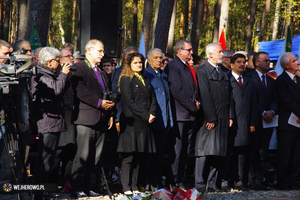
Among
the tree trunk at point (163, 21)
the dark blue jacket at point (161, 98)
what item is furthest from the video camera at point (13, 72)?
the tree trunk at point (163, 21)

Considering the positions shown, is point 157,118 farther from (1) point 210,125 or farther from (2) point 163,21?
(2) point 163,21

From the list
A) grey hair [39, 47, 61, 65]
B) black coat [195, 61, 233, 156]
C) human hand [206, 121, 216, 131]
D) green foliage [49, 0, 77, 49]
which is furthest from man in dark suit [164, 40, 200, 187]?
green foliage [49, 0, 77, 49]

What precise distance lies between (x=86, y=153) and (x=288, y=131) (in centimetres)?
381

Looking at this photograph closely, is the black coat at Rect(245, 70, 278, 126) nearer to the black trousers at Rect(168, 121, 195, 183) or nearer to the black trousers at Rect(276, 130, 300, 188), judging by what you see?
the black trousers at Rect(276, 130, 300, 188)

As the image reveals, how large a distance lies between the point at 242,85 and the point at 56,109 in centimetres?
365

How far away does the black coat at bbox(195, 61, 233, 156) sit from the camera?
29.6ft

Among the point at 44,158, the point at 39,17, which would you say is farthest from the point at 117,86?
the point at 39,17

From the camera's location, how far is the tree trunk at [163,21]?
55.2ft

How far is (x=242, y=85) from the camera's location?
9.70 metres

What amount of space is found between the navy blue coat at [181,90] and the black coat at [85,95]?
137 cm

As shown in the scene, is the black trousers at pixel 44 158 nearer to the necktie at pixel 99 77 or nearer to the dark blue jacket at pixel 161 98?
the necktie at pixel 99 77

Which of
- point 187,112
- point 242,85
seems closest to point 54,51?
point 187,112

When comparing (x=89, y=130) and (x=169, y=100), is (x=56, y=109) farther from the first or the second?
(x=169, y=100)

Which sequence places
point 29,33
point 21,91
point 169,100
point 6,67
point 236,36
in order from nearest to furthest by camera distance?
point 6,67 → point 21,91 → point 169,100 → point 29,33 → point 236,36
